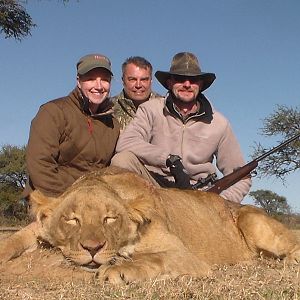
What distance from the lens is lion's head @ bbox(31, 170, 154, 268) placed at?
4070 mm

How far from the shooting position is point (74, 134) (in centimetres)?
655

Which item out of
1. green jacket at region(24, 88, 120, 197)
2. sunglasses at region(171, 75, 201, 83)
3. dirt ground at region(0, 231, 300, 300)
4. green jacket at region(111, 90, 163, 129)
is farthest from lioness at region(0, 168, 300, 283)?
green jacket at region(111, 90, 163, 129)

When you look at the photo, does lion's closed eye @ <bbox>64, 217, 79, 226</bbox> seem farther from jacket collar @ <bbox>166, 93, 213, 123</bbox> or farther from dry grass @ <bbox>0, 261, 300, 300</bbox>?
jacket collar @ <bbox>166, 93, 213, 123</bbox>

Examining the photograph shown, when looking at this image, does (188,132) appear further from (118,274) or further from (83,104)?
(118,274)

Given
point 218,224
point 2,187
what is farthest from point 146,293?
point 2,187

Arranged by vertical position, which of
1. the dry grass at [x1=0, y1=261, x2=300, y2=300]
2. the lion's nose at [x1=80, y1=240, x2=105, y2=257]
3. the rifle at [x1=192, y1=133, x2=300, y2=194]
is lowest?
the dry grass at [x1=0, y1=261, x2=300, y2=300]

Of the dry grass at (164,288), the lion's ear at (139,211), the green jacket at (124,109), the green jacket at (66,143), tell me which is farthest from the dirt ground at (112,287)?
the green jacket at (124,109)

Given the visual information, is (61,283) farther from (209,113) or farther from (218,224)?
(209,113)

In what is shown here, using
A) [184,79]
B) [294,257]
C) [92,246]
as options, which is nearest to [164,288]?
[92,246]

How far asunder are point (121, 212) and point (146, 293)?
957mm

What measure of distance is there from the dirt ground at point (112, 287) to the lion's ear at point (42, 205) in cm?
25

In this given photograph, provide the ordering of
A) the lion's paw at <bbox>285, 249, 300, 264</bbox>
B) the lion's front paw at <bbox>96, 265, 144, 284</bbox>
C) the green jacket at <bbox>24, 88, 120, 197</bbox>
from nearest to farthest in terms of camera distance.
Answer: the lion's front paw at <bbox>96, 265, 144, 284</bbox> → the lion's paw at <bbox>285, 249, 300, 264</bbox> → the green jacket at <bbox>24, 88, 120, 197</bbox>

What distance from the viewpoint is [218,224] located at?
19.0ft

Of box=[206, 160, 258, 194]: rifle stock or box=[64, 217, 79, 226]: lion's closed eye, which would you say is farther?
box=[206, 160, 258, 194]: rifle stock
